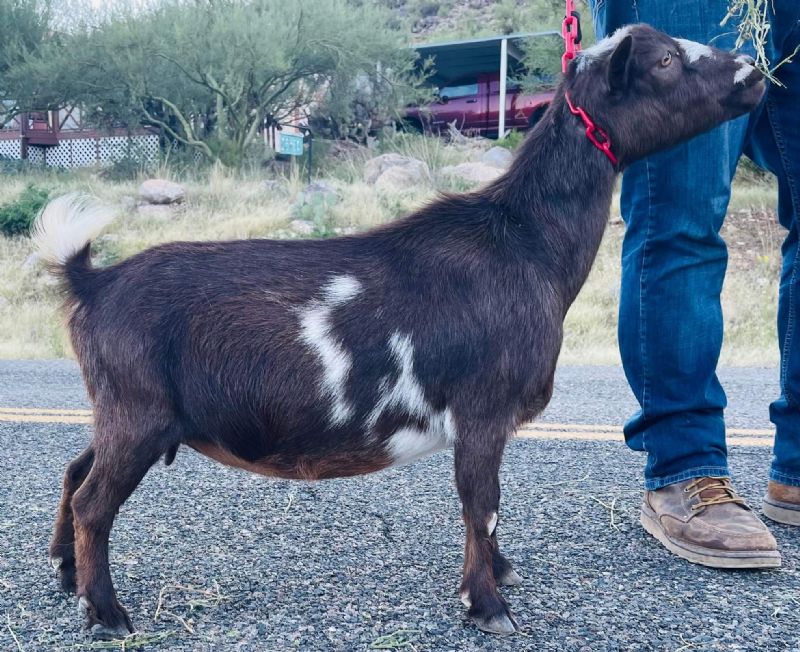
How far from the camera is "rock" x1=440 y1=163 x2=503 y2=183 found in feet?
56.2

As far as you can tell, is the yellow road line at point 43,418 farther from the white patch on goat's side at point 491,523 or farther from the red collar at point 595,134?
the red collar at point 595,134

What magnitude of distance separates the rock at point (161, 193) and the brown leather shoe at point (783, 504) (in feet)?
49.3

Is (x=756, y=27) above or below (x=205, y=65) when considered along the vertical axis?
below

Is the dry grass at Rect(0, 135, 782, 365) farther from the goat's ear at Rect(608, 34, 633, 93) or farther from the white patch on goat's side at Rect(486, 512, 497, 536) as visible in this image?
the white patch on goat's side at Rect(486, 512, 497, 536)

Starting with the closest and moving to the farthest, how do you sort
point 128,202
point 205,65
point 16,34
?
point 128,202 → point 205,65 → point 16,34

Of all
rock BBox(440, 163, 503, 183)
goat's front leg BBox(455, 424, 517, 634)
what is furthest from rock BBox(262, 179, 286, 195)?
goat's front leg BBox(455, 424, 517, 634)

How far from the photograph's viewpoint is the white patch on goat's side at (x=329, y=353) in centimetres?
Answer: 213

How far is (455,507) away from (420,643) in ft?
3.67

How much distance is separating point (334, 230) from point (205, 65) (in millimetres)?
9714

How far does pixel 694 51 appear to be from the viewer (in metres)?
2.44

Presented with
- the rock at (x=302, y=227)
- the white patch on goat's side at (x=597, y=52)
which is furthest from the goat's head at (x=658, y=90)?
the rock at (x=302, y=227)

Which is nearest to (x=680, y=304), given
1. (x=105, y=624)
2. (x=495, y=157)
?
(x=105, y=624)

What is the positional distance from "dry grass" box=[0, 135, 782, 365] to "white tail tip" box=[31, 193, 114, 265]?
660 cm

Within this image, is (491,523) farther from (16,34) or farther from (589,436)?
(16,34)
